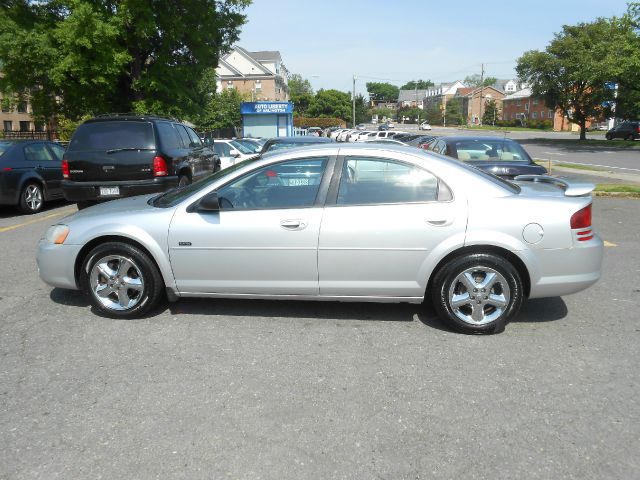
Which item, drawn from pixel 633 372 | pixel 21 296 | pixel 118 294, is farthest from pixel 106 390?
pixel 633 372

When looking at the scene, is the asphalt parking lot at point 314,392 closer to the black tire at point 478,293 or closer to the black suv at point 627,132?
the black tire at point 478,293

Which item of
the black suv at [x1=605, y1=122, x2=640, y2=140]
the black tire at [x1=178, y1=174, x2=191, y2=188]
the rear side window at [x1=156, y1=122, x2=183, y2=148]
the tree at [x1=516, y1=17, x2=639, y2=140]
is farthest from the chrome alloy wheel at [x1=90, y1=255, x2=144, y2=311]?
the black suv at [x1=605, y1=122, x2=640, y2=140]

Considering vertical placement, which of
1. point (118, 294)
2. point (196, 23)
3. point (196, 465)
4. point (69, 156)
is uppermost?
point (196, 23)

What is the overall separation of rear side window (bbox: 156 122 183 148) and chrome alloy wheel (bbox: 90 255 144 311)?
15.9 feet

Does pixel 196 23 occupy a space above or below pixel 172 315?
above

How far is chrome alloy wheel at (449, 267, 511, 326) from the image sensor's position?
171 inches

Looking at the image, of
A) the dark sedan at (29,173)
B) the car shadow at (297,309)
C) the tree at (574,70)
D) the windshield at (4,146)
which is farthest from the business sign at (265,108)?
the car shadow at (297,309)

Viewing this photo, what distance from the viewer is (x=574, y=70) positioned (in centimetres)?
4275

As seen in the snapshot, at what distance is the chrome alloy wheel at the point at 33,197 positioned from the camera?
35.2ft

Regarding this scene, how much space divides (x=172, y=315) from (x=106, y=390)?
1.39m

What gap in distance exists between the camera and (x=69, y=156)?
29.3 feet

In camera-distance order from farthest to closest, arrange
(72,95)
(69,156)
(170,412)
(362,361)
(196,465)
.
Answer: (72,95) < (69,156) < (362,361) < (170,412) < (196,465)

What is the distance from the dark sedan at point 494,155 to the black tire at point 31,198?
8180mm

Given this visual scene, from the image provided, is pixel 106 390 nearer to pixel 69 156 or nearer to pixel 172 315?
pixel 172 315
